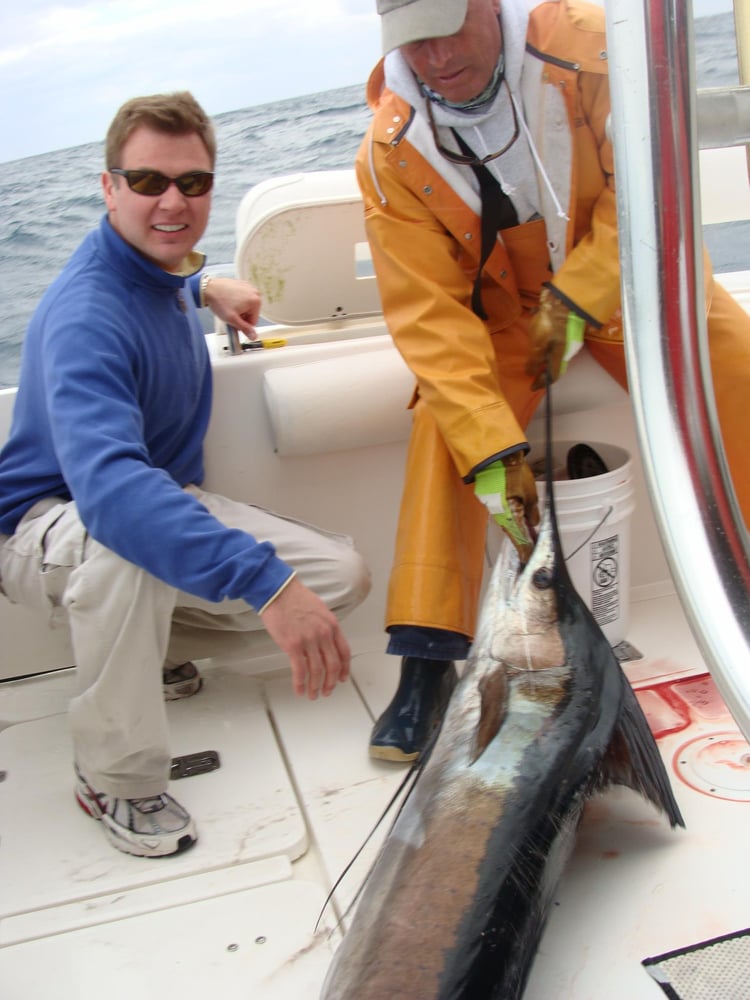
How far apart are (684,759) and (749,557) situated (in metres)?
1.56

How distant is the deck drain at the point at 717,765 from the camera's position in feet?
6.81

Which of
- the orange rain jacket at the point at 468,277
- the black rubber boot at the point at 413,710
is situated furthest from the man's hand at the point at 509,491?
the black rubber boot at the point at 413,710

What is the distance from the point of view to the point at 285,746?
2.46 m

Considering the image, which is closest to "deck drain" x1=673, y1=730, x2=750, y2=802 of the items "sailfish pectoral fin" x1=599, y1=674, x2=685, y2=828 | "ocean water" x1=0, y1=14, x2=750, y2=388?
"sailfish pectoral fin" x1=599, y1=674, x2=685, y2=828

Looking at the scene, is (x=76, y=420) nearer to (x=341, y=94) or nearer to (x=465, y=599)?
(x=465, y=599)

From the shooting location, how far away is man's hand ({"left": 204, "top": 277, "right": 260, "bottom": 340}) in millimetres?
2904

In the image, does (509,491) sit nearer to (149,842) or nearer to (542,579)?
(542,579)

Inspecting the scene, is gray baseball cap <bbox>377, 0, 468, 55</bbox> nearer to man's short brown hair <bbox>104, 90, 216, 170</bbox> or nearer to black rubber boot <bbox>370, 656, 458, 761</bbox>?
man's short brown hair <bbox>104, 90, 216, 170</bbox>

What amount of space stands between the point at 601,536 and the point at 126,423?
1246 mm

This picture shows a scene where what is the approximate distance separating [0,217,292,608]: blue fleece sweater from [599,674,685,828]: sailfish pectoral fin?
0.71 meters

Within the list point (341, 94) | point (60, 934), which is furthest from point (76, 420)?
point (341, 94)

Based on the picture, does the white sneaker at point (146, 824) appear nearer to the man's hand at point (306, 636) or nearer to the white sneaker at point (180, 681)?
the man's hand at point (306, 636)

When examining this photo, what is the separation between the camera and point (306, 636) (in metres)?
1.93

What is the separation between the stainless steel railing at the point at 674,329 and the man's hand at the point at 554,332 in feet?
5.69
